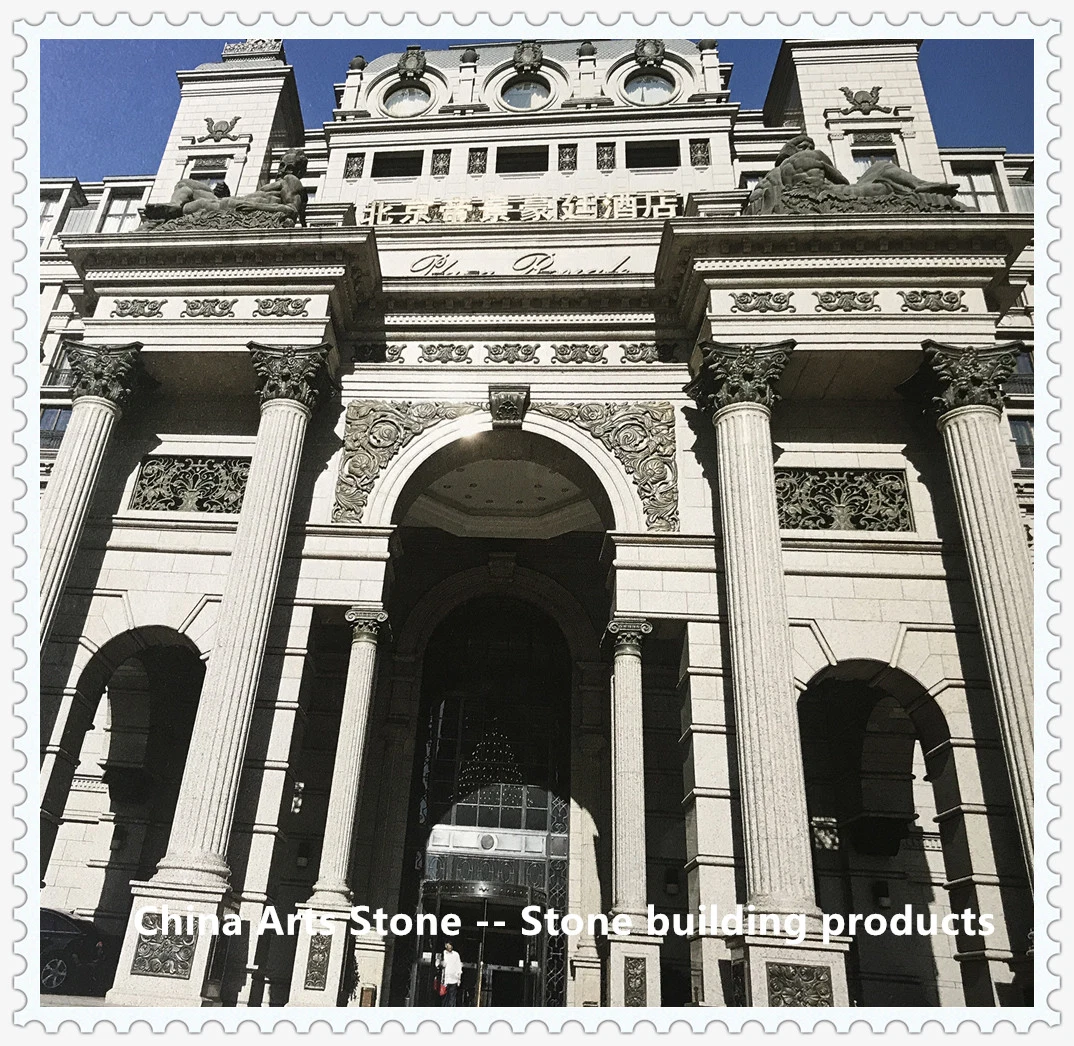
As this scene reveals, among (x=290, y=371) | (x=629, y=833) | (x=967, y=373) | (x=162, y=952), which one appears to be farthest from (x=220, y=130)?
(x=629, y=833)

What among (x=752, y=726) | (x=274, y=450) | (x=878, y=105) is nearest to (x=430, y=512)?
(x=274, y=450)

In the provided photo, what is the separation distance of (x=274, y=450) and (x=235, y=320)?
11.7 ft

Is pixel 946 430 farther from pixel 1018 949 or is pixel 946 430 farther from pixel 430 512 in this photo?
pixel 430 512

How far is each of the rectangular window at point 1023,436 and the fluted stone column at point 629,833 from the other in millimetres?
14236

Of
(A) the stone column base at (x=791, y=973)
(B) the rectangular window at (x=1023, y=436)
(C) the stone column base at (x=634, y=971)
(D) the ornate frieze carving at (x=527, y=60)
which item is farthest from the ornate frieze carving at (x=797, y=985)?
(D) the ornate frieze carving at (x=527, y=60)

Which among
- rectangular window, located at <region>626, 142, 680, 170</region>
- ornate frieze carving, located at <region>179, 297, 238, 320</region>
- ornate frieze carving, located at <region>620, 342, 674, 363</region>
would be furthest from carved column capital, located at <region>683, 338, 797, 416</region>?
ornate frieze carving, located at <region>179, 297, 238, 320</region>

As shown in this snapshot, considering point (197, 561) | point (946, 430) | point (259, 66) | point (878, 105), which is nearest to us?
point (946, 430)

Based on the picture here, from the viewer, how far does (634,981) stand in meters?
13.6

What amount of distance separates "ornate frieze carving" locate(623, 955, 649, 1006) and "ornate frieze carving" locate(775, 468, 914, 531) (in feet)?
27.5

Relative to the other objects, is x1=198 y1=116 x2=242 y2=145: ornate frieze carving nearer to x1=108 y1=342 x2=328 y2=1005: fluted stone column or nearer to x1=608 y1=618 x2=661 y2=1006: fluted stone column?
x1=108 y1=342 x2=328 y2=1005: fluted stone column

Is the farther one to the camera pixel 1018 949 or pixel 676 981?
pixel 676 981

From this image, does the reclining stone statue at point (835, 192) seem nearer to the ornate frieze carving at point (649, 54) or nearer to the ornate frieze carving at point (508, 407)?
the ornate frieze carving at point (508, 407)

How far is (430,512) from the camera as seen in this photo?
2273cm
